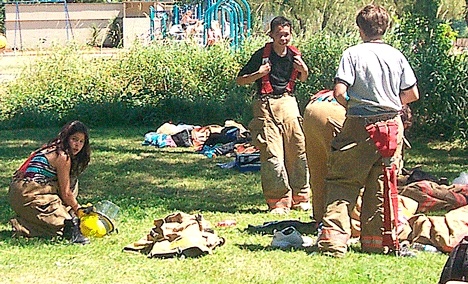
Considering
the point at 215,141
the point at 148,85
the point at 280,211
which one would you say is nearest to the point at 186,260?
the point at 280,211

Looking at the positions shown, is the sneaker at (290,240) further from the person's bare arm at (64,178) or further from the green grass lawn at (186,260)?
the person's bare arm at (64,178)

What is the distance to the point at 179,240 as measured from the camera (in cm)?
638

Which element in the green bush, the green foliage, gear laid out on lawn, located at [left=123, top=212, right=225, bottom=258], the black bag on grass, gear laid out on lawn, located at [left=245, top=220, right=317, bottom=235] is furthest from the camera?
the green bush

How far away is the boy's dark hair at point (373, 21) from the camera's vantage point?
19.6 feet

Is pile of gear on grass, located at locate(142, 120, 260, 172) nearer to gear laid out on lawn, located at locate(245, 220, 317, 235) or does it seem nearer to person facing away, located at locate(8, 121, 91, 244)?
gear laid out on lawn, located at locate(245, 220, 317, 235)

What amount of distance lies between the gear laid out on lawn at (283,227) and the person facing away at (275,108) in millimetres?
766

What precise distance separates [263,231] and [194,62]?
31.3 feet

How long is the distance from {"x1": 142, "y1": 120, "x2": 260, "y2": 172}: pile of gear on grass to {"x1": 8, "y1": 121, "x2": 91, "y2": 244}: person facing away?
4044 mm

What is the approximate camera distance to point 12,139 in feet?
48.3

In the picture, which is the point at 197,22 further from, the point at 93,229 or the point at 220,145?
the point at 93,229

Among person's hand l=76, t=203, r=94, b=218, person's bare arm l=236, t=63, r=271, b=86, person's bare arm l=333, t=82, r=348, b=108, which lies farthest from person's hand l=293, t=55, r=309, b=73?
person's hand l=76, t=203, r=94, b=218

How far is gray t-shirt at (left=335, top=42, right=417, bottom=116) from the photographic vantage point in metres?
5.95

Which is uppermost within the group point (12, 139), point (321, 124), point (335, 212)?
point (321, 124)

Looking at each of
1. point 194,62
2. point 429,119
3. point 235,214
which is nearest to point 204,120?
point 194,62
